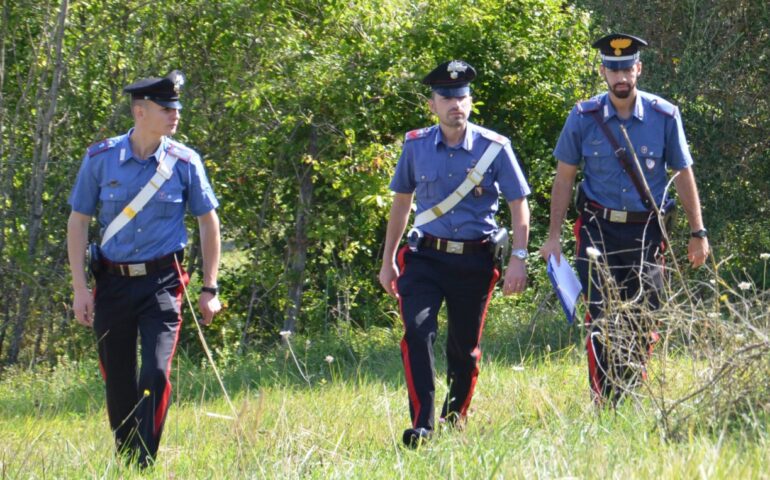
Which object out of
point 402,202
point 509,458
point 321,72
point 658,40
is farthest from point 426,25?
point 509,458

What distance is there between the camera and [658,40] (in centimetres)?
1130

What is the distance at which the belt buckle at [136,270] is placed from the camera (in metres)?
6.46

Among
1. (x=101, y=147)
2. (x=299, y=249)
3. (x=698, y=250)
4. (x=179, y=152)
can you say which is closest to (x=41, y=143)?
(x=299, y=249)

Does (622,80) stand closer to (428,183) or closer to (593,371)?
(428,183)

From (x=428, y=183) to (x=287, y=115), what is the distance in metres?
A: 5.24

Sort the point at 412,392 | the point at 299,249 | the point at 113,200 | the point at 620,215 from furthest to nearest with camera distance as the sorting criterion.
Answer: the point at 299,249 < the point at 620,215 < the point at 113,200 < the point at 412,392

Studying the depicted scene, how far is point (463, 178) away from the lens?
6703mm

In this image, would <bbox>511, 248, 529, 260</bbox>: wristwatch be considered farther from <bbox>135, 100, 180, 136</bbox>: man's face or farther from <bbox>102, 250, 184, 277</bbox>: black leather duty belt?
<bbox>135, 100, 180, 136</bbox>: man's face

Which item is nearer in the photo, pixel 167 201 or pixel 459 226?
pixel 167 201

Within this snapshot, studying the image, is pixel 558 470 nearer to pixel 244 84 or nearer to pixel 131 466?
pixel 131 466

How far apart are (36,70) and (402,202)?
6.43 m

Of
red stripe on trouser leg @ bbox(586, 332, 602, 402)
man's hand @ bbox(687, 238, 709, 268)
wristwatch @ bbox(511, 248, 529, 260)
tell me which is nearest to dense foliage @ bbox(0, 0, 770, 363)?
man's hand @ bbox(687, 238, 709, 268)

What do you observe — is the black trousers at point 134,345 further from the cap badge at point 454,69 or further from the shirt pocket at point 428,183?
the cap badge at point 454,69

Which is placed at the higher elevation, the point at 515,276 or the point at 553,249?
the point at 553,249
